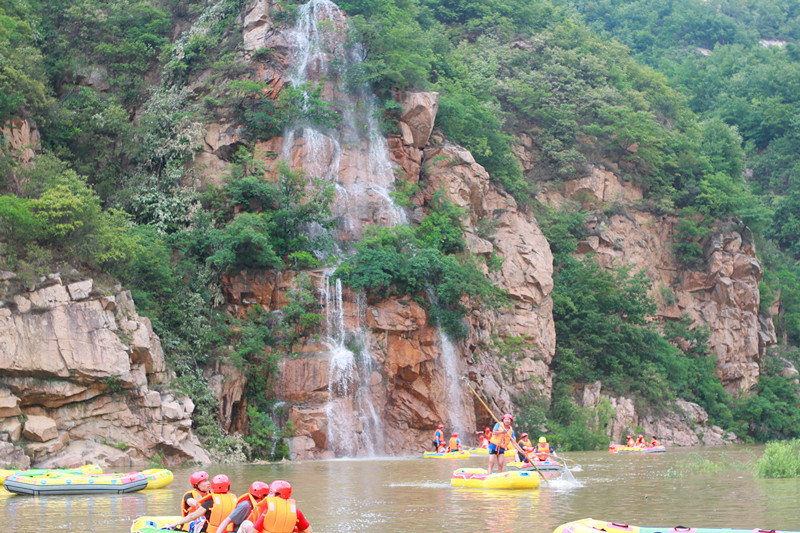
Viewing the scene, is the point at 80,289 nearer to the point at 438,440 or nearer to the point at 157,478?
the point at 157,478

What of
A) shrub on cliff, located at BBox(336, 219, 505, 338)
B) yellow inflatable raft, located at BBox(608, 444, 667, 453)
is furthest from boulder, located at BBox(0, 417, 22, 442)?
yellow inflatable raft, located at BBox(608, 444, 667, 453)

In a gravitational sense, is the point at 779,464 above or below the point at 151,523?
below

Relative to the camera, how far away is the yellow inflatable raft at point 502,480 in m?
15.6

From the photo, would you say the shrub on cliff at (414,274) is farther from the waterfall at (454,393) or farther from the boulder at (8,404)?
the boulder at (8,404)

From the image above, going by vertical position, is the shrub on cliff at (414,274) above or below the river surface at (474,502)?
above

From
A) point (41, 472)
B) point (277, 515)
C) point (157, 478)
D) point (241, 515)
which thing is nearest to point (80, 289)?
point (41, 472)

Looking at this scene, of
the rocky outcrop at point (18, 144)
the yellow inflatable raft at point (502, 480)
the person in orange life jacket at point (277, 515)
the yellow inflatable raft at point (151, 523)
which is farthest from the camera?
the rocky outcrop at point (18, 144)

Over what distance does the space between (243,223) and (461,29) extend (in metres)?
26.0

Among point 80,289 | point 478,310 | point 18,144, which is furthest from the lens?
point 478,310

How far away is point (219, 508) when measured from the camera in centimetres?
885

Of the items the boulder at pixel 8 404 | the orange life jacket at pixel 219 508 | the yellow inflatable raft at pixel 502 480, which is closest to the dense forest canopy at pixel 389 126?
the boulder at pixel 8 404

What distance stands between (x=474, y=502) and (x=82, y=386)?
1190 cm

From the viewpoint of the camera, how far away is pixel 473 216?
3494 cm

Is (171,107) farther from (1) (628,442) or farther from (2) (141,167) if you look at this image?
(1) (628,442)
